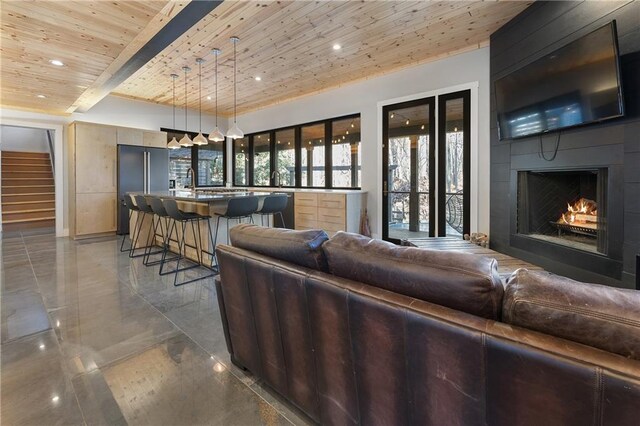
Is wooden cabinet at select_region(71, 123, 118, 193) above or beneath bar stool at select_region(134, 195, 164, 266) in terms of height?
above

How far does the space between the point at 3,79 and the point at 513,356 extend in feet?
20.9

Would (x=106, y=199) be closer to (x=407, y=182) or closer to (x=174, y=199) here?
(x=174, y=199)

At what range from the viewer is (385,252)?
119 cm

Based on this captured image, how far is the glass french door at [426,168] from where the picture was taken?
447 cm

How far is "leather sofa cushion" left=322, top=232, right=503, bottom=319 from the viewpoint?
36.5 inches

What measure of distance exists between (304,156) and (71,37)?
14.4ft

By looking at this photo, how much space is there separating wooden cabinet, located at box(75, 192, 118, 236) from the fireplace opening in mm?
6966

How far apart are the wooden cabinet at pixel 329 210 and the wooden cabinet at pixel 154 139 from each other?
130 inches

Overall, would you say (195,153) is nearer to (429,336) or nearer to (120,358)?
(120,358)

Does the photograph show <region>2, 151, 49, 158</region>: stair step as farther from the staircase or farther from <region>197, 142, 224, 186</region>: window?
<region>197, 142, 224, 186</region>: window

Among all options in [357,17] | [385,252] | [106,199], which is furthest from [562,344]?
[106,199]

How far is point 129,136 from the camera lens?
6.30 m

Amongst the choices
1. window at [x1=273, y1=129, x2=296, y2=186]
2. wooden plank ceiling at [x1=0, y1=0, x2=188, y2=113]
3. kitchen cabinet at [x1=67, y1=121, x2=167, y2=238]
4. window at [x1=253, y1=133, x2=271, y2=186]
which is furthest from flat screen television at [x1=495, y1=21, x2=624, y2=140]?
kitchen cabinet at [x1=67, y1=121, x2=167, y2=238]

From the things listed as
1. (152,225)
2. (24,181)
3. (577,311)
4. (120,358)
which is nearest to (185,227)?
(152,225)
